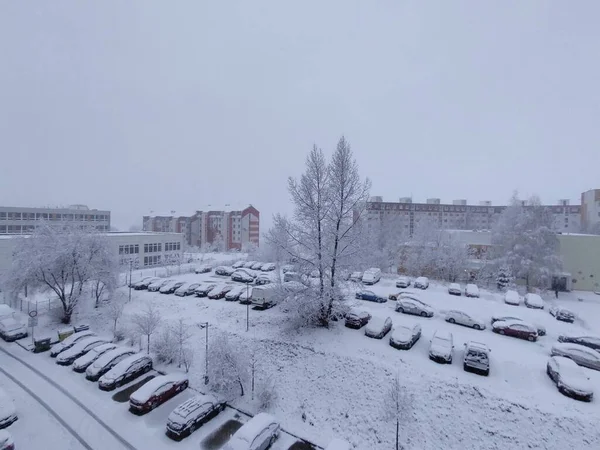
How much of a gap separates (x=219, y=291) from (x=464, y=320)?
19.2 metres

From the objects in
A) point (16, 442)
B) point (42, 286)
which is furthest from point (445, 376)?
point (42, 286)

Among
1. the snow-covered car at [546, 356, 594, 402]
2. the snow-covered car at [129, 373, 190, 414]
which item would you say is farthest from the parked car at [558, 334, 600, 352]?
the snow-covered car at [129, 373, 190, 414]

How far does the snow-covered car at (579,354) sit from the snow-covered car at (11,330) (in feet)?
109

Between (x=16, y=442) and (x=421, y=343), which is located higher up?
(x=421, y=343)

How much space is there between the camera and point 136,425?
1252cm

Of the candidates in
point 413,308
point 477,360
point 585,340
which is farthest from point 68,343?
point 585,340

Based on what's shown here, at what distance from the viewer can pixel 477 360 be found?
14484 mm

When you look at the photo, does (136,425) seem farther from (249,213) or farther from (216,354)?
(249,213)

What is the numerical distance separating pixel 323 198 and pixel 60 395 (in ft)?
55.5

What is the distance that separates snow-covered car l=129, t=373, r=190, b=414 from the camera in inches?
517

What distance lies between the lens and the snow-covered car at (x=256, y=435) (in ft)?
35.0

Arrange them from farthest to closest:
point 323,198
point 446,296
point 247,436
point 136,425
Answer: point 446,296, point 323,198, point 136,425, point 247,436

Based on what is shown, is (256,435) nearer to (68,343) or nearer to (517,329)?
(68,343)

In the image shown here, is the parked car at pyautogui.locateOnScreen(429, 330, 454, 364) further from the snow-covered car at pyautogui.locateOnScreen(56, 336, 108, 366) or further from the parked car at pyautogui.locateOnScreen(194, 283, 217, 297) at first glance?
the snow-covered car at pyautogui.locateOnScreen(56, 336, 108, 366)
